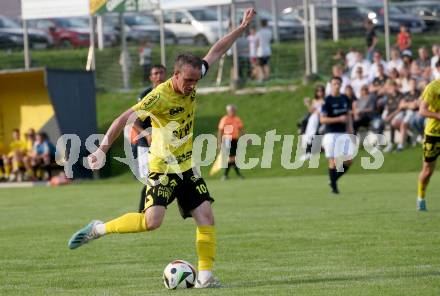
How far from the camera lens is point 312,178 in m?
25.7

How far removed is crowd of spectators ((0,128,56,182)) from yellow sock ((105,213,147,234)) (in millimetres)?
19717

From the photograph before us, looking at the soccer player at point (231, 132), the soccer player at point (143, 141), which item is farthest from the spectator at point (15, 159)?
the soccer player at point (143, 141)

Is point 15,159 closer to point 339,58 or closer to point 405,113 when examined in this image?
point 339,58

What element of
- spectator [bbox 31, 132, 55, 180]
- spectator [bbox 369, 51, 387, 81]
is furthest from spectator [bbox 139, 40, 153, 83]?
spectator [bbox 369, 51, 387, 81]

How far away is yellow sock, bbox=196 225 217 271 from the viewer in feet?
29.5

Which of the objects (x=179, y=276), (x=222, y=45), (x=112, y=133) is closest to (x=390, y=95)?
(x=222, y=45)

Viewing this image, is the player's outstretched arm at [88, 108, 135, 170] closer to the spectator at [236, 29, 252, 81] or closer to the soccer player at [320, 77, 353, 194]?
the soccer player at [320, 77, 353, 194]

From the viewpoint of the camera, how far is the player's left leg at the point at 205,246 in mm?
8930

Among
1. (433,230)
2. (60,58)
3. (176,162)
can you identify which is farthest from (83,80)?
(176,162)

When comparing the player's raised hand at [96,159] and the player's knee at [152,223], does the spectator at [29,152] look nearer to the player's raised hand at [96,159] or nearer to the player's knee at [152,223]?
the player's knee at [152,223]

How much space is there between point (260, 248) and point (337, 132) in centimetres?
886

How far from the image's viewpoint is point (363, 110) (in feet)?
91.2

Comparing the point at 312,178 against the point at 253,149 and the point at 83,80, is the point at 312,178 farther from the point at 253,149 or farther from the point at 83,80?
the point at 83,80

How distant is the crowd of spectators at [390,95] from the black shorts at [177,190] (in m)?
17.2
